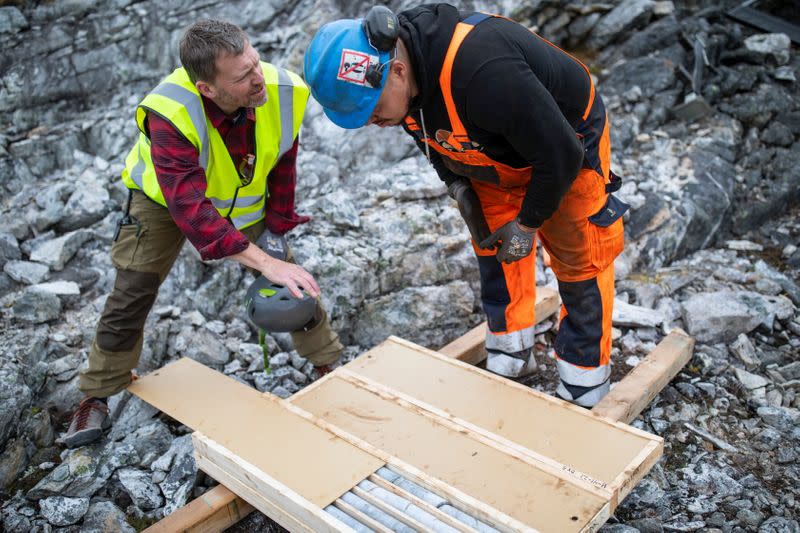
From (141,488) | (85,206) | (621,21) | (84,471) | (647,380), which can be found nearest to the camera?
(141,488)

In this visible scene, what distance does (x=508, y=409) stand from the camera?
2.82m

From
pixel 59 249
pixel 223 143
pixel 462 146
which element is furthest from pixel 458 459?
pixel 59 249

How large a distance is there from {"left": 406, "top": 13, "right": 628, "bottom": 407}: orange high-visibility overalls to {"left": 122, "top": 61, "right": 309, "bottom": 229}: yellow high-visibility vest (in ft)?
2.21

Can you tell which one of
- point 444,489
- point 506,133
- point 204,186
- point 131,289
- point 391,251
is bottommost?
point 391,251

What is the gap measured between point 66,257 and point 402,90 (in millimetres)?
3019

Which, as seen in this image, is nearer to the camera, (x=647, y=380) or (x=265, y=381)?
(x=647, y=380)

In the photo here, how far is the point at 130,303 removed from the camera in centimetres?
300

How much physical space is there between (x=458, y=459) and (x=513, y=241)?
937mm

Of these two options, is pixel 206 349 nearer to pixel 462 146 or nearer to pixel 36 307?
pixel 36 307

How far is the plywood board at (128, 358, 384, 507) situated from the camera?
7.97 ft

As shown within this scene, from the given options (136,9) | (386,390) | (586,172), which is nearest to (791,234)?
(586,172)

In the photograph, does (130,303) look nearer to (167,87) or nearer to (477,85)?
(167,87)

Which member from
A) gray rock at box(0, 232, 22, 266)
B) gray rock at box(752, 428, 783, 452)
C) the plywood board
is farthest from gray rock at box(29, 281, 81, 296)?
gray rock at box(752, 428, 783, 452)

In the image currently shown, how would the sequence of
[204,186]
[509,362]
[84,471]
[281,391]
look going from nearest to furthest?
1. [204,186]
2. [84,471]
3. [509,362]
4. [281,391]
